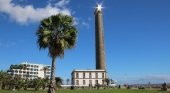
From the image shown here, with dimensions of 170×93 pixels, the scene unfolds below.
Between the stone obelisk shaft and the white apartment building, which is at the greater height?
the stone obelisk shaft

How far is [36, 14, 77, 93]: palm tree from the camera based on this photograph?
43.5 metres

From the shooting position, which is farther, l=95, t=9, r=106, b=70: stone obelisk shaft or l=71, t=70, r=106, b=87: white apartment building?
l=71, t=70, r=106, b=87: white apartment building

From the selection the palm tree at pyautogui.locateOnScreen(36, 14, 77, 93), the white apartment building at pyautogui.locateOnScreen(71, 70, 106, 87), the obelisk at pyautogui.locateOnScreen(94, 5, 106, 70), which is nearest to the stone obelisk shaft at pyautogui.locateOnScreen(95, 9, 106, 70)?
the obelisk at pyautogui.locateOnScreen(94, 5, 106, 70)

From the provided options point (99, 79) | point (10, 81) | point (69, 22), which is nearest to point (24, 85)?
point (10, 81)

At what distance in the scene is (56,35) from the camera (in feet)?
145

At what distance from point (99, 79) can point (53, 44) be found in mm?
133963

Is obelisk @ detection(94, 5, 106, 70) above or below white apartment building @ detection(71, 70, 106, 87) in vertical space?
above

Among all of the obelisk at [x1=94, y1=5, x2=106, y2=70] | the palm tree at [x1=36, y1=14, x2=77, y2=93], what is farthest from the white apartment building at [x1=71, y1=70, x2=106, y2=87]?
the palm tree at [x1=36, y1=14, x2=77, y2=93]

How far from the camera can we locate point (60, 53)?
43.8m

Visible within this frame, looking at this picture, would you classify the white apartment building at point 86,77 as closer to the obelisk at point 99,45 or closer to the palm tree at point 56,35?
the obelisk at point 99,45

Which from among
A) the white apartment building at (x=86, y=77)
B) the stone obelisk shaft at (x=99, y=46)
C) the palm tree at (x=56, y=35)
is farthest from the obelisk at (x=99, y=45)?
the palm tree at (x=56, y=35)

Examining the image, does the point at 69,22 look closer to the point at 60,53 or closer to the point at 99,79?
the point at 60,53

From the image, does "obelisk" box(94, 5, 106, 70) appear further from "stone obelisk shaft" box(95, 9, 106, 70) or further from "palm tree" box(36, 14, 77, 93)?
"palm tree" box(36, 14, 77, 93)

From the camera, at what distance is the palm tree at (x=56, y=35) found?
43500 mm
